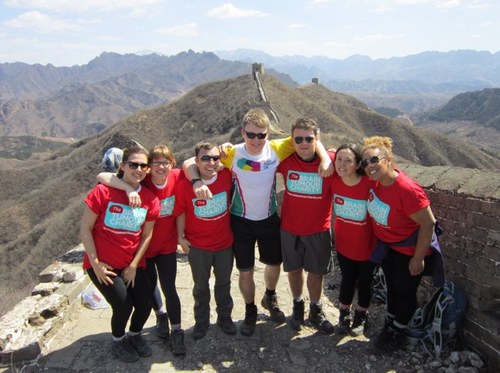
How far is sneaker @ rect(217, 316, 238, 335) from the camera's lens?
4480 millimetres

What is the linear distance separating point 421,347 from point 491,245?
1.26 meters

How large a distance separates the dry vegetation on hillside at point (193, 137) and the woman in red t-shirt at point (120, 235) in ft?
113

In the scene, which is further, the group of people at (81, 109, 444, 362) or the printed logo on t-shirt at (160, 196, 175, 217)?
the printed logo on t-shirt at (160, 196, 175, 217)

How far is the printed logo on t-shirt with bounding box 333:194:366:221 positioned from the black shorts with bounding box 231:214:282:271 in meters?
0.66

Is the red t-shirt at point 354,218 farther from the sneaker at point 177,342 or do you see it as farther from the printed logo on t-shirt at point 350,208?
the sneaker at point 177,342

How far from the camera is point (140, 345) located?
4180 millimetres

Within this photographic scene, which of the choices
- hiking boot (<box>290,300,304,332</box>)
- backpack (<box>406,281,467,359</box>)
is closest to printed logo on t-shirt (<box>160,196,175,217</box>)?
hiking boot (<box>290,300,304,332</box>)

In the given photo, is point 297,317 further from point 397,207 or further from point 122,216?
point 122,216

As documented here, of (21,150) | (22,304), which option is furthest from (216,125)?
(21,150)

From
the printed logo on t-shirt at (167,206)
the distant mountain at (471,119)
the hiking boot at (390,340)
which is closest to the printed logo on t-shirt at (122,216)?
the printed logo on t-shirt at (167,206)

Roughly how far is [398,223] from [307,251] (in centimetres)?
97

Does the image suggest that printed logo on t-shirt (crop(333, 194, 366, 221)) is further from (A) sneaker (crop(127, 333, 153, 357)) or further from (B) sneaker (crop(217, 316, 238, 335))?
(A) sneaker (crop(127, 333, 153, 357))

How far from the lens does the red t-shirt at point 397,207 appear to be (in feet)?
12.0

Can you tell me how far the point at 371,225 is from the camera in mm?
4105
